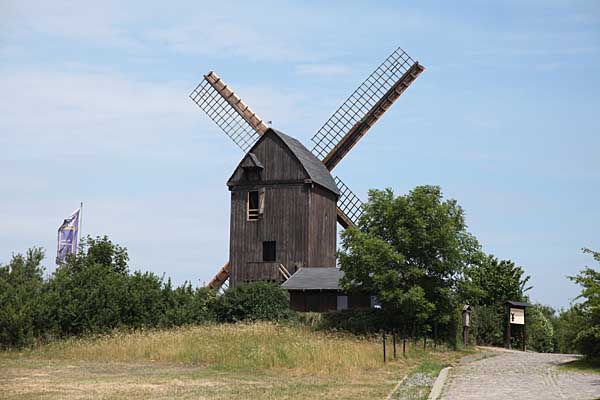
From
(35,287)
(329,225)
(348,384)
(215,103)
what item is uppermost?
(215,103)

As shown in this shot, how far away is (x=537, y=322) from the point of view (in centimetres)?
5350

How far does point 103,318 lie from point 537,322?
1194 inches

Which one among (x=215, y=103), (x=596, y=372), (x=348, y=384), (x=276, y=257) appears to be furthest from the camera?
(x=215, y=103)

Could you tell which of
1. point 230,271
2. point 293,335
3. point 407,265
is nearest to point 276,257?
point 230,271

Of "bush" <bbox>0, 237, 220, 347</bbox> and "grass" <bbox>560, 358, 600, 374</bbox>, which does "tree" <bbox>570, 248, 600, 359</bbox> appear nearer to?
"grass" <bbox>560, 358, 600, 374</bbox>

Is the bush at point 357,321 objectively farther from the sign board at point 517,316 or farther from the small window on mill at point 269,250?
the sign board at point 517,316

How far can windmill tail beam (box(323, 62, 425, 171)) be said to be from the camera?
50938 millimetres

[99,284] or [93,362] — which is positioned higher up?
[99,284]

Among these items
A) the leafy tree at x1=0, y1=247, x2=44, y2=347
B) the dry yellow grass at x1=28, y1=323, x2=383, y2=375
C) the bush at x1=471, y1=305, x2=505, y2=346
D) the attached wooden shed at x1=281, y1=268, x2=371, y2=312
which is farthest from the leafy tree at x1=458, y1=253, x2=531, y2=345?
the leafy tree at x1=0, y1=247, x2=44, y2=347

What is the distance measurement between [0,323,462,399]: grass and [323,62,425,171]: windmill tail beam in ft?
56.0

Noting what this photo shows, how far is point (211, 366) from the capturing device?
26625mm

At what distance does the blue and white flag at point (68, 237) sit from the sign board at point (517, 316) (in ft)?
79.9

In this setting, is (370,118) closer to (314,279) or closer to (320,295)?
(314,279)

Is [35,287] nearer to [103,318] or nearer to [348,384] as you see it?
[103,318]
